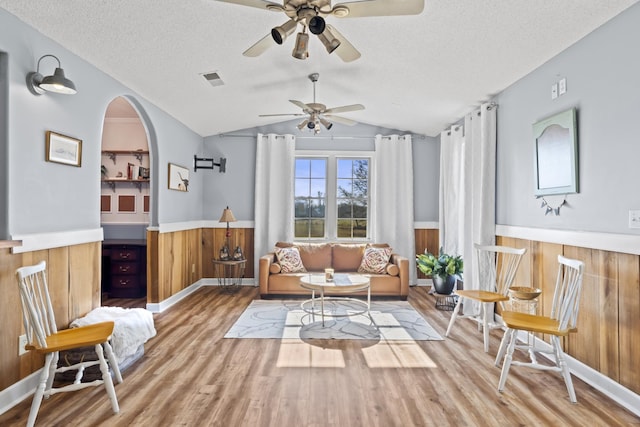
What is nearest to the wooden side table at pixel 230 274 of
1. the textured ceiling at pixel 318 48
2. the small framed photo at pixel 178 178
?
the small framed photo at pixel 178 178

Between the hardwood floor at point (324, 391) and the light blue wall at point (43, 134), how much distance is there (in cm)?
132

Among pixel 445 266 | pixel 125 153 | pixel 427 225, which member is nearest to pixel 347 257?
pixel 445 266

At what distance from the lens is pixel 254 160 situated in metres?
6.14

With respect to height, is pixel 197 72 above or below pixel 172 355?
above

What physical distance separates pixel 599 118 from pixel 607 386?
1.92 m

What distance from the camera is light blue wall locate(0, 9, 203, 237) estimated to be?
7.93 ft

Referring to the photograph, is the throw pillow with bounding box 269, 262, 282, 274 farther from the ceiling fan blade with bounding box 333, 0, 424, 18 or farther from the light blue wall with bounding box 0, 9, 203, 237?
the ceiling fan blade with bounding box 333, 0, 424, 18

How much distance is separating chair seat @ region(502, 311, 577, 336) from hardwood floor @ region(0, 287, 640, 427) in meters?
0.48

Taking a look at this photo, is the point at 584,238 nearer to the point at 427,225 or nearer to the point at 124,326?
the point at 427,225

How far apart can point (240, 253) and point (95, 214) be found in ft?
8.52

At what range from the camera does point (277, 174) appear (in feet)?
19.6

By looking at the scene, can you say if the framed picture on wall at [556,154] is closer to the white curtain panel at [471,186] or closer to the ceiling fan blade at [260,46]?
the white curtain panel at [471,186]

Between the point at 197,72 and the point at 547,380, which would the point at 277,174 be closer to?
the point at 197,72

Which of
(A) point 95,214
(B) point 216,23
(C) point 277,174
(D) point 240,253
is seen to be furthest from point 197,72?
(D) point 240,253
